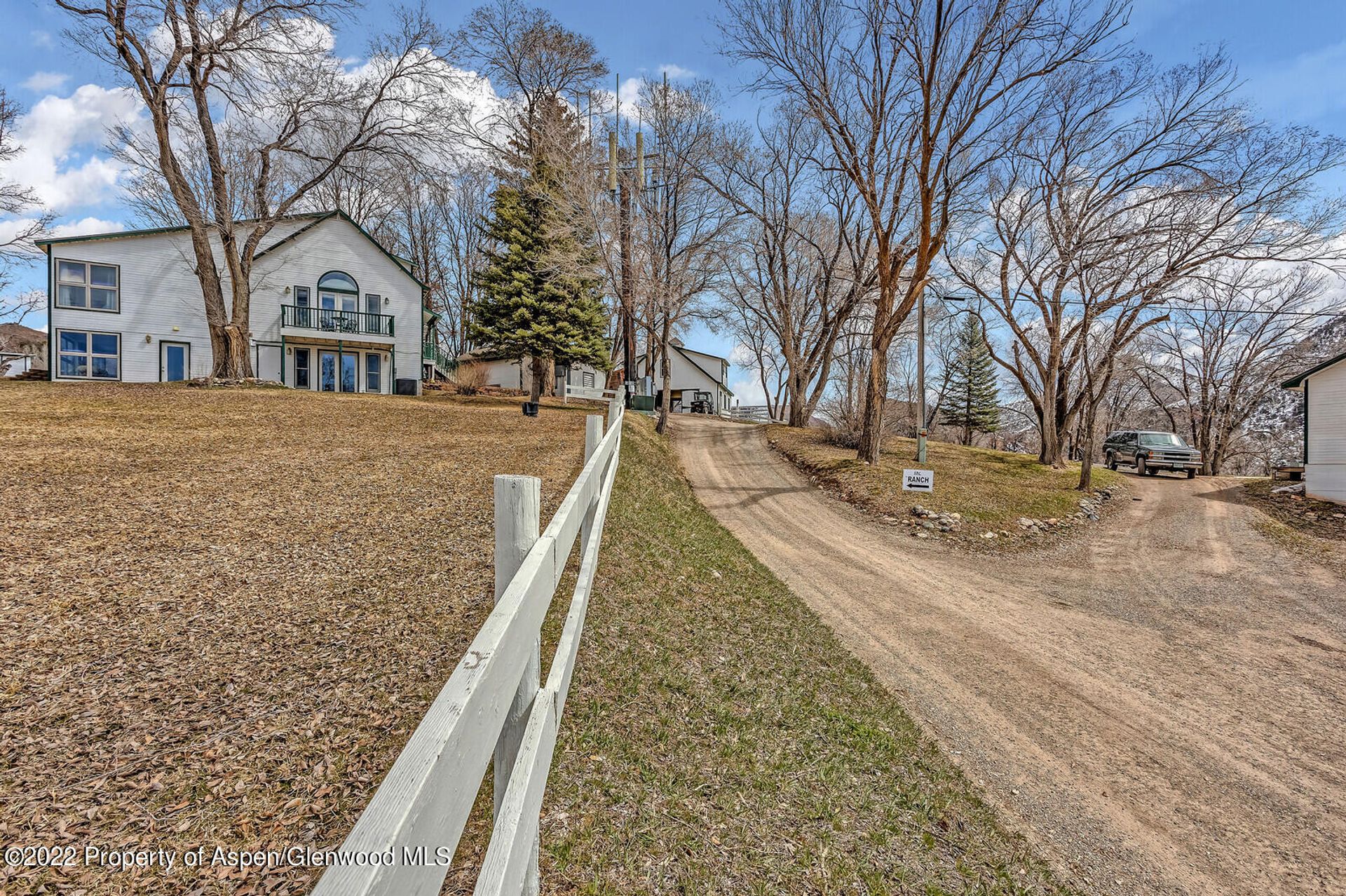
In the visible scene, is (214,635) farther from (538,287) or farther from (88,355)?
(88,355)

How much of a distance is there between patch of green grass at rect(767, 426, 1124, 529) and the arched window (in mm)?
18692

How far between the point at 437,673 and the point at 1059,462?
75.7 ft

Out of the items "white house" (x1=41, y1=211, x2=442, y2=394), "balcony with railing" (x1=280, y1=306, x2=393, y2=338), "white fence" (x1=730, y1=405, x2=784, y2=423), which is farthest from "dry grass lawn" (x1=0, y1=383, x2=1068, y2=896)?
"white fence" (x1=730, y1=405, x2=784, y2=423)

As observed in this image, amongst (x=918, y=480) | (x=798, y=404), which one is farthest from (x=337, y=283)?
(x=918, y=480)

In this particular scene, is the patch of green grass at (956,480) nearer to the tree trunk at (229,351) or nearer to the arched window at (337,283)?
the tree trunk at (229,351)

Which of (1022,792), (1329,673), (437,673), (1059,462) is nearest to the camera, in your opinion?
(437,673)

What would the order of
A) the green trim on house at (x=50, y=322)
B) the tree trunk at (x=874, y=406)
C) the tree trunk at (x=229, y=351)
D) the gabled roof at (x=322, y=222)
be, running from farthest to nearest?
the gabled roof at (x=322, y=222), the green trim on house at (x=50, y=322), the tree trunk at (x=229, y=351), the tree trunk at (x=874, y=406)

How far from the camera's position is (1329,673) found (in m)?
6.68

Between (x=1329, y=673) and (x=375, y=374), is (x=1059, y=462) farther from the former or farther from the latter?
(x=375, y=374)

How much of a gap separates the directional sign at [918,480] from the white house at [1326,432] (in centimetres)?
1121

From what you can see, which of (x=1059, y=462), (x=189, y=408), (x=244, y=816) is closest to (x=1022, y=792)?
(x=244, y=816)

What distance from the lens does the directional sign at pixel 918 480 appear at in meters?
13.8

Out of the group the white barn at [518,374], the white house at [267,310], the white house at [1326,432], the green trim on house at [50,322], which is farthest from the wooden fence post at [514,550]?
the white barn at [518,374]

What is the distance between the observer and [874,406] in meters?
16.7
